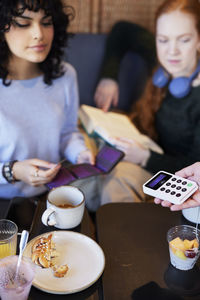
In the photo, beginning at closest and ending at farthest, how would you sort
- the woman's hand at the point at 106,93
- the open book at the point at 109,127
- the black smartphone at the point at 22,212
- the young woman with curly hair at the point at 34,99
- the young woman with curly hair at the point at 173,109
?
the black smartphone at the point at 22,212 < the young woman with curly hair at the point at 34,99 < the young woman with curly hair at the point at 173,109 < the open book at the point at 109,127 < the woman's hand at the point at 106,93

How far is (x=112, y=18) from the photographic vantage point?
2.04 meters

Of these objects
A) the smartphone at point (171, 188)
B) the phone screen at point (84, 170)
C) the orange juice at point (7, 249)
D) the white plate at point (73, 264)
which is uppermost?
the smartphone at point (171, 188)

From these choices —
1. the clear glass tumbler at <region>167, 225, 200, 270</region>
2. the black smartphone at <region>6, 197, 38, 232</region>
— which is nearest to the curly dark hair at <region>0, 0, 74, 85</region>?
the black smartphone at <region>6, 197, 38, 232</region>

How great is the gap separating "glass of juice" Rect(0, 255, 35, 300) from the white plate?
4 centimetres

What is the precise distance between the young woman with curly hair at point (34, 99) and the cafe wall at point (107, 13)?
27.1 inches

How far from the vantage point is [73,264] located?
83 cm

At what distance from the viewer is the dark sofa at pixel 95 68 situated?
1971mm

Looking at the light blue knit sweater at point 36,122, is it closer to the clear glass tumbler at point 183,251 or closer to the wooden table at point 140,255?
the wooden table at point 140,255

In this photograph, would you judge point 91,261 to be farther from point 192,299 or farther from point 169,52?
point 169,52

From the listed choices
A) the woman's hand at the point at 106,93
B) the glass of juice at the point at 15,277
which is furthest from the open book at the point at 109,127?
the glass of juice at the point at 15,277

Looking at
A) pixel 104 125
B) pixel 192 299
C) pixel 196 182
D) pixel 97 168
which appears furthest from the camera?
pixel 104 125

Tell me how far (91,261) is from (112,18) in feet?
5.17

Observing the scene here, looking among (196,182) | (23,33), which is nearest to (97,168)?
(196,182)

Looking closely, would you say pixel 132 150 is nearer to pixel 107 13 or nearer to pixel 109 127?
pixel 109 127
